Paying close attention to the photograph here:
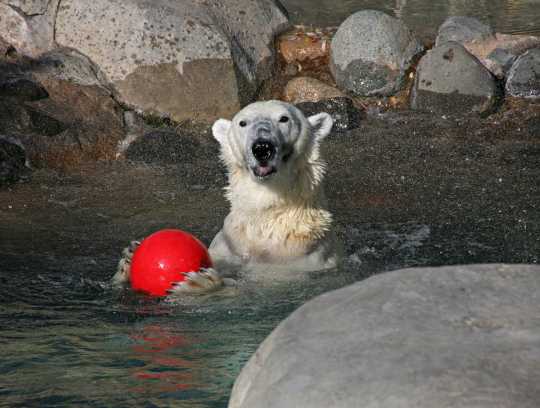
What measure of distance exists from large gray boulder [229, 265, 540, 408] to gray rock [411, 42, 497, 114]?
24.1ft

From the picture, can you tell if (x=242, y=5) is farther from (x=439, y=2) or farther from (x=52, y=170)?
(x=439, y=2)

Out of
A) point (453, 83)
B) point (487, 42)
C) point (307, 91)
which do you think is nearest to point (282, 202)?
point (307, 91)

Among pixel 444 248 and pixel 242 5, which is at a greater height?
pixel 242 5

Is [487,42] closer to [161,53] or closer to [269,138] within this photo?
[161,53]

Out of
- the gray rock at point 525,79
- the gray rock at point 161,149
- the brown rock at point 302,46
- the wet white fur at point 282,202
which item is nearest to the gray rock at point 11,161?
the gray rock at point 161,149

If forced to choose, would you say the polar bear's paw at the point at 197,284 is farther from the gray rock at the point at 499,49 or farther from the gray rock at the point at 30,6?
the gray rock at the point at 499,49

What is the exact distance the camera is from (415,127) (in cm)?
995

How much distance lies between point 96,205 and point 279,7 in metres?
4.52

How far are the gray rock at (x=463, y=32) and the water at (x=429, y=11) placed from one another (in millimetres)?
1345

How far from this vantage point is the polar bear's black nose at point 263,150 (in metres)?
4.93

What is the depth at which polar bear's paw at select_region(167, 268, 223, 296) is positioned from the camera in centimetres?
478

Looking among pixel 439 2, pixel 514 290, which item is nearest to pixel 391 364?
pixel 514 290

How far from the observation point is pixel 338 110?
9977mm

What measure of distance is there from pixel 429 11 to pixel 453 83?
4.99 m
